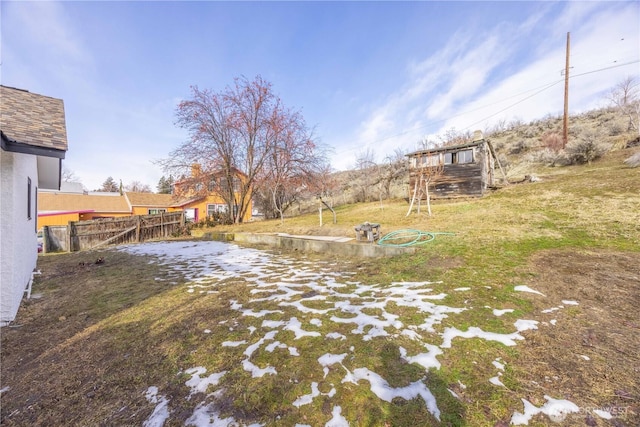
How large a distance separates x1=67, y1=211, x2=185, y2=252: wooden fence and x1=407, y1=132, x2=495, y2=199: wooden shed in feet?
50.2

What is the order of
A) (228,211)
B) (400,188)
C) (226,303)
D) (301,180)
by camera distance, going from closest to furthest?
(226,303) < (301,180) < (228,211) < (400,188)

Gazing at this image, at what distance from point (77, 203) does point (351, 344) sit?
3312cm

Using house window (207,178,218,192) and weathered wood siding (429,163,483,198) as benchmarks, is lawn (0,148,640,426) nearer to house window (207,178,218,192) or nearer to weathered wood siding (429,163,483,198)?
weathered wood siding (429,163,483,198)

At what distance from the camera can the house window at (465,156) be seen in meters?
15.5

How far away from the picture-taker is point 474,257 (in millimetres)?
5168

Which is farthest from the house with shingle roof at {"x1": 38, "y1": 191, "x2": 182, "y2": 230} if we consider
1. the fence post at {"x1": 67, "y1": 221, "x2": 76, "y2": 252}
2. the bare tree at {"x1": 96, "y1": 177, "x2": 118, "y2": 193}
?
the bare tree at {"x1": 96, "y1": 177, "x2": 118, "y2": 193}

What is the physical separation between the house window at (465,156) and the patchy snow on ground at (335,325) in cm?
1429

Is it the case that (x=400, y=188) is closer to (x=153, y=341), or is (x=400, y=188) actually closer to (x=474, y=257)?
(x=474, y=257)

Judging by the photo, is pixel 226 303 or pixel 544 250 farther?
pixel 544 250

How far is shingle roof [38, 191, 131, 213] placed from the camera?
76.7 ft

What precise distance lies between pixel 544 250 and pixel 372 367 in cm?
522

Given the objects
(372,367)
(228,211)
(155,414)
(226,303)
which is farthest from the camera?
(228,211)

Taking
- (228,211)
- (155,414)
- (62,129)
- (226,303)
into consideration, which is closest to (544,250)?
(226,303)

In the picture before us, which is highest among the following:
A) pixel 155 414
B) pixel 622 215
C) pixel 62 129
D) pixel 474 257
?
pixel 62 129
